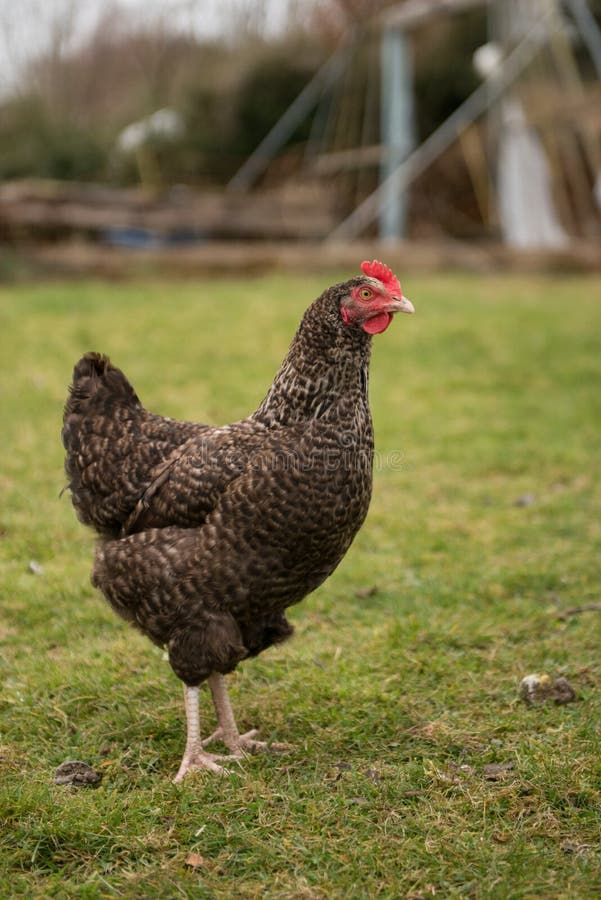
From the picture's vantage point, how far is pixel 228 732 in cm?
369

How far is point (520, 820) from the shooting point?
305 centimetres

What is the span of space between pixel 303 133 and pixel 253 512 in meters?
16.4

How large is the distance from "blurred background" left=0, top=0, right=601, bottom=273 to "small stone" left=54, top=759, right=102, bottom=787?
30.8 feet

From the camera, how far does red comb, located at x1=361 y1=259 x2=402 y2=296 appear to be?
11.1ft

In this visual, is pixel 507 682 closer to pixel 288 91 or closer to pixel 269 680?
pixel 269 680

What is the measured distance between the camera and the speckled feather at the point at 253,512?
129 inches

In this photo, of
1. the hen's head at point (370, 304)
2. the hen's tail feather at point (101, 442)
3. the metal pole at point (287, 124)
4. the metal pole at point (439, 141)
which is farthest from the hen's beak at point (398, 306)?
the metal pole at point (287, 124)

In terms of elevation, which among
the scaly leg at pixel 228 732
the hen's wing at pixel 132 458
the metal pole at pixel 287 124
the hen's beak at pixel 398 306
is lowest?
the scaly leg at pixel 228 732

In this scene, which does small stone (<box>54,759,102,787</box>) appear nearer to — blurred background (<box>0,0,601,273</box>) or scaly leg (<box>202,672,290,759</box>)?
scaly leg (<box>202,672,290,759</box>)

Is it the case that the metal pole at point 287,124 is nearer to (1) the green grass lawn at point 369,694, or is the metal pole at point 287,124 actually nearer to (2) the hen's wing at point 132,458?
(1) the green grass lawn at point 369,694

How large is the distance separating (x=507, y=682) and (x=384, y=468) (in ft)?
9.73

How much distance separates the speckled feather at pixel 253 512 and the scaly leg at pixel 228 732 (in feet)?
0.81

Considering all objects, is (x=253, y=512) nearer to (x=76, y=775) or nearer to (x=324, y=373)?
(x=324, y=373)

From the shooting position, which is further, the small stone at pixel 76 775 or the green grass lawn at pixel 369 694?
the small stone at pixel 76 775
